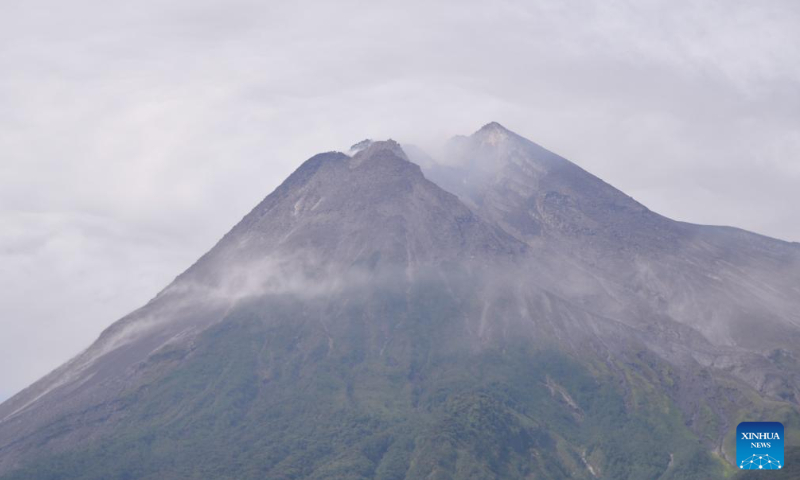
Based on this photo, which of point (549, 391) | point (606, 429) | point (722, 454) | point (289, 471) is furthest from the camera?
point (549, 391)

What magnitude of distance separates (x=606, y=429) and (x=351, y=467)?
5083 centimetres

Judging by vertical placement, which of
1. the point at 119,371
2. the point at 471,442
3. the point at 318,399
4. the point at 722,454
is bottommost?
the point at 722,454

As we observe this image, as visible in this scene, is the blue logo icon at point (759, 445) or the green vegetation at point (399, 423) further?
the green vegetation at point (399, 423)

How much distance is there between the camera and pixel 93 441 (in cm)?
17250

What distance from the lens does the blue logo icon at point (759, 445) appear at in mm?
63844

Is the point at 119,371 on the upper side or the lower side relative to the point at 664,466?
upper

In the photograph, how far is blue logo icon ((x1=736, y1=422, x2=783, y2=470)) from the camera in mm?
63844

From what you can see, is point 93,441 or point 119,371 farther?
point 119,371

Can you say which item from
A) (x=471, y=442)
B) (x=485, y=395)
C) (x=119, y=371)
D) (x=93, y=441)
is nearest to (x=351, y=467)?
(x=471, y=442)

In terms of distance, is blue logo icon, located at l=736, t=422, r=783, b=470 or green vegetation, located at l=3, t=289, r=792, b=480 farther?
green vegetation, located at l=3, t=289, r=792, b=480

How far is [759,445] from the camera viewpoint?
64.4 meters

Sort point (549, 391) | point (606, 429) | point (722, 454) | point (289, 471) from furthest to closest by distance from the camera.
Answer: point (549, 391) < point (606, 429) < point (722, 454) < point (289, 471)

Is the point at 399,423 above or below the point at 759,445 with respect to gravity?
below

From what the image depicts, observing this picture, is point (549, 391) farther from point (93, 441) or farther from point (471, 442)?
point (93, 441)
